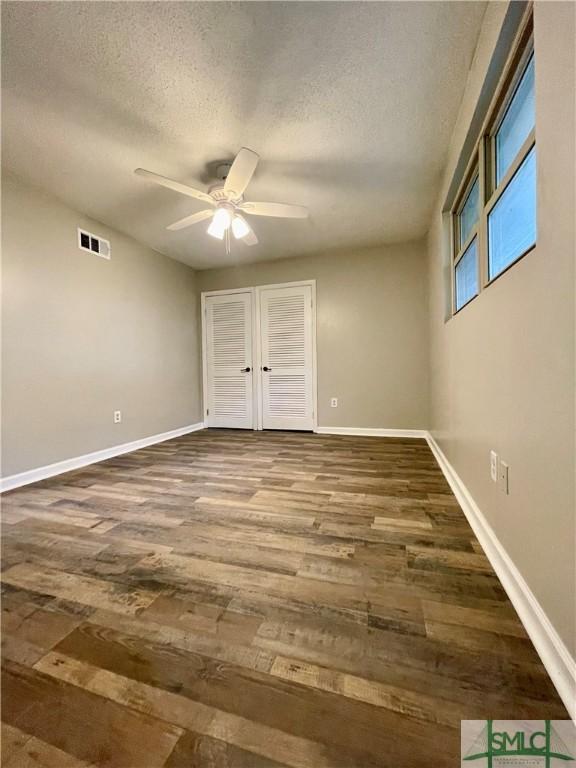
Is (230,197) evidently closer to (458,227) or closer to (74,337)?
(458,227)

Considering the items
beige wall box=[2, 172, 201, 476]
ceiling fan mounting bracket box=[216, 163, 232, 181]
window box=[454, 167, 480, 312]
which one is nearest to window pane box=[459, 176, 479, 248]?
window box=[454, 167, 480, 312]

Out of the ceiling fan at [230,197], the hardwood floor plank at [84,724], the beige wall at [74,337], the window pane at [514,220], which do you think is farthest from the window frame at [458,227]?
the beige wall at [74,337]

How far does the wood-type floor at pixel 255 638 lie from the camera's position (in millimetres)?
699

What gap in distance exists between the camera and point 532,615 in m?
0.95

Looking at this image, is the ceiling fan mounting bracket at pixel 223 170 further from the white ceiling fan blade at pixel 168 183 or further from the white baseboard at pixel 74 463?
the white baseboard at pixel 74 463

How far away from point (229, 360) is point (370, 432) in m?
2.31

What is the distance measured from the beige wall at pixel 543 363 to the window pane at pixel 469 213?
552mm

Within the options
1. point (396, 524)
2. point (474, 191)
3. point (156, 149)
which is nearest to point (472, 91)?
point (474, 191)

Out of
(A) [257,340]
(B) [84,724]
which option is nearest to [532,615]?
(B) [84,724]

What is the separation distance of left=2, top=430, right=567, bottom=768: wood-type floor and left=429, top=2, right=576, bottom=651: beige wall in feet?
0.87

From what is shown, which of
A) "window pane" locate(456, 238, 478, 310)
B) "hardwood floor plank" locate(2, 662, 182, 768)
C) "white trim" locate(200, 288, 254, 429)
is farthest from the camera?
"white trim" locate(200, 288, 254, 429)

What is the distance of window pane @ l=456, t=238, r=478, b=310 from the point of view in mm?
1820

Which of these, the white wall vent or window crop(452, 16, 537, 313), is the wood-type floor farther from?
the white wall vent

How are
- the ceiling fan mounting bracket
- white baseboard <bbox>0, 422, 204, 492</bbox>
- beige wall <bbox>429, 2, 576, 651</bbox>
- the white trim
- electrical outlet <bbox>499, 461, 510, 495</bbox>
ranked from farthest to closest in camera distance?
1. the white trim
2. white baseboard <bbox>0, 422, 204, 492</bbox>
3. the ceiling fan mounting bracket
4. electrical outlet <bbox>499, 461, 510, 495</bbox>
5. beige wall <bbox>429, 2, 576, 651</bbox>
